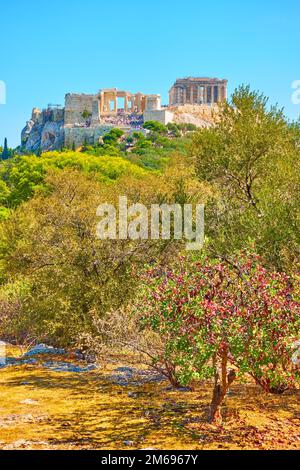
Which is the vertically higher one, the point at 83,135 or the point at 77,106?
the point at 77,106

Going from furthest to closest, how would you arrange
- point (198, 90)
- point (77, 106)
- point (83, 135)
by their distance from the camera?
point (198, 90) < point (77, 106) < point (83, 135)

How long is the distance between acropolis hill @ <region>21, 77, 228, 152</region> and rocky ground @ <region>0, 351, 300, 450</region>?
103027 millimetres

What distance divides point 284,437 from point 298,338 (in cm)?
224

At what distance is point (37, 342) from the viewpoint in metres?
22.2

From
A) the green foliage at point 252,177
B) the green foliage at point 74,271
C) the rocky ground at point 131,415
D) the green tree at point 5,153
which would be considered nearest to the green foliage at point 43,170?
the green foliage at point 252,177

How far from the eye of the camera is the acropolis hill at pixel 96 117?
120 metres

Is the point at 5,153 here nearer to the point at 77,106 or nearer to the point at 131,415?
the point at 77,106

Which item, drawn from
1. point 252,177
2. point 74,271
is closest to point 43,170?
point 252,177

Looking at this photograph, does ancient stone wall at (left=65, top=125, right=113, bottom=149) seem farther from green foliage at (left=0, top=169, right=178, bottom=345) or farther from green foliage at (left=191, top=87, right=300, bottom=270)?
green foliage at (left=0, top=169, right=178, bottom=345)

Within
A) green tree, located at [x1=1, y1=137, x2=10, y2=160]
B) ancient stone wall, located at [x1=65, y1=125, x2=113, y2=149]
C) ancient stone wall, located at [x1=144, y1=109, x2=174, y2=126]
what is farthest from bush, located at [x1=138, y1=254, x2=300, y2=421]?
green tree, located at [x1=1, y1=137, x2=10, y2=160]

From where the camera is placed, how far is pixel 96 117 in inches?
5153

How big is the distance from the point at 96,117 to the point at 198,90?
138 feet

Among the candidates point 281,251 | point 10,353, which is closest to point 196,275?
point 281,251

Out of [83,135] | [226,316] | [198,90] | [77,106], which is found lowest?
[226,316]
